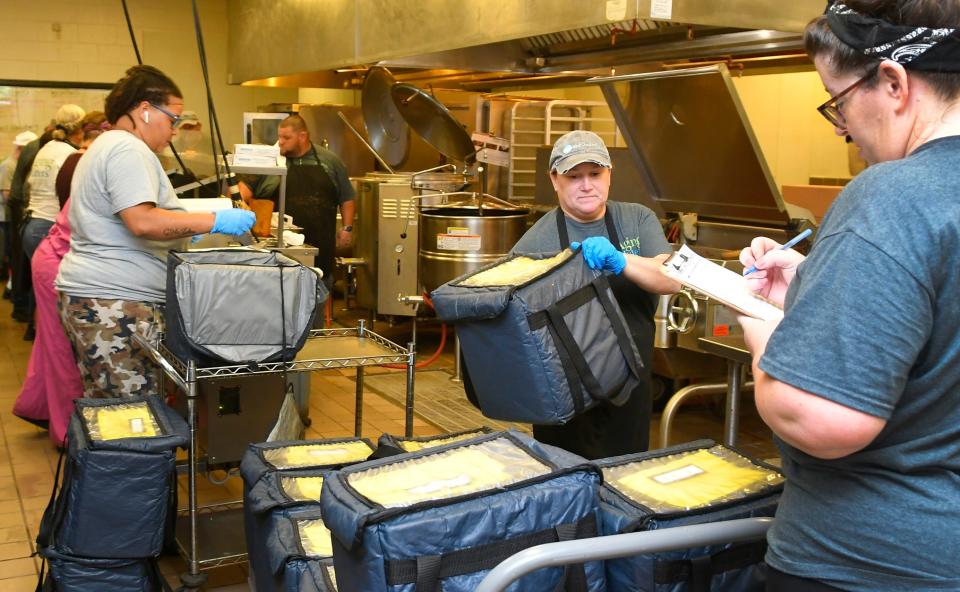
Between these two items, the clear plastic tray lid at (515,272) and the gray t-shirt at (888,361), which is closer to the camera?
the gray t-shirt at (888,361)

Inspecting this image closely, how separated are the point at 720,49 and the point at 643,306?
6.41 feet

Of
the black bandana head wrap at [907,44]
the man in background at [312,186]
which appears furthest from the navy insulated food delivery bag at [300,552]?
the man in background at [312,186]

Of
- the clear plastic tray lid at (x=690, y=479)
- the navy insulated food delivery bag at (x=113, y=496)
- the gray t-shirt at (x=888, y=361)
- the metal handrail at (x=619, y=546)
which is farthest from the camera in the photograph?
the navy insulated food delivery bag at (x=113, y=496)

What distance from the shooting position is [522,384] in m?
2.37

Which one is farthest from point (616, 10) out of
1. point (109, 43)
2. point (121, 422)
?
point (109, 43)

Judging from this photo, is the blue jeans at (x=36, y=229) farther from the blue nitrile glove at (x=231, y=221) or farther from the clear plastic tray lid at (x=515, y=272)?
the clear plastic tray lid at (x=515, y=272)

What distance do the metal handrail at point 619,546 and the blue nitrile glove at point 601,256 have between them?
37.7 inches

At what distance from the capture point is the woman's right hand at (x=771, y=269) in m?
1.56

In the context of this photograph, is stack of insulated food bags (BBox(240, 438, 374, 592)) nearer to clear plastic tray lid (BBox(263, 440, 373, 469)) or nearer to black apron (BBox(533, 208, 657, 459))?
clear plastic tray lid (BBox(263, 440, 373, 469))

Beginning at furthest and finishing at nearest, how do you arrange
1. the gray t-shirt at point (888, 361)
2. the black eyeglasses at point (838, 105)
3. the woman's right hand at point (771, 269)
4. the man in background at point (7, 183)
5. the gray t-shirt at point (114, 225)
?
the man in background at point (7, 183)
the gray t-shirt at point (114, 225)
the woman's right hand at point (771, 269)
the black eyeglasses at point (838, 105)
the gray t-shirt at point (888, 361)

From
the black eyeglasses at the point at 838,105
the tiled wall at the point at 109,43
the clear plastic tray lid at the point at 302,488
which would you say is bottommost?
the clear plastic tray lid at the point at 302,488

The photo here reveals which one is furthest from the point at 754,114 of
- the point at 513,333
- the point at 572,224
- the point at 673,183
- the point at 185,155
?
the point at 513,333

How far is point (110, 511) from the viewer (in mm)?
2764

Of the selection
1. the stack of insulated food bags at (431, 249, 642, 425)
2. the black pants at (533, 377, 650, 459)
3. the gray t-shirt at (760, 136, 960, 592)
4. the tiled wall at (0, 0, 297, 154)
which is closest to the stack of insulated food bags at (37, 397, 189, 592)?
the stack of insulated food bags at (431, 249, 642, 425)
